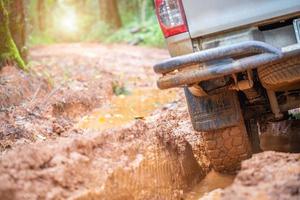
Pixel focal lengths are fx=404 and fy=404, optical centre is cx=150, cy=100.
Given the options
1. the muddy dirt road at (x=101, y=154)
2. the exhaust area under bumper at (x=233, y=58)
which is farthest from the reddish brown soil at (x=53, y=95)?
the exhaust area under bumper at (x=233, y=58)

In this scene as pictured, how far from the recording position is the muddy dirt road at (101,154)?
2.58 metres

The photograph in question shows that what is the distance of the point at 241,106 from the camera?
3.76 metres

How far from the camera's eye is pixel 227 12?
10.2ft

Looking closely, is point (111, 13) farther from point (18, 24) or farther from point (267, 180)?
point (267, 180)

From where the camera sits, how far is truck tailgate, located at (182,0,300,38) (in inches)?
119

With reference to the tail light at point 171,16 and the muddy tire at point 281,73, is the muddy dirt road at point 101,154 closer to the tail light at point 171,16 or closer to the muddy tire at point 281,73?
the muddy tire at point 281,73

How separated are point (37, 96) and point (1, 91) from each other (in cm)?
75

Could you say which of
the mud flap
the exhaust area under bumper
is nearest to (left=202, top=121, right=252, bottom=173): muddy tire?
the mud flap

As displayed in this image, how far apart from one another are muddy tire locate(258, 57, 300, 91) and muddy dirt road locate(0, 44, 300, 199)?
55 centimetres

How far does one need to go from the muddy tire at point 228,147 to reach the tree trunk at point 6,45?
4691 millimetres

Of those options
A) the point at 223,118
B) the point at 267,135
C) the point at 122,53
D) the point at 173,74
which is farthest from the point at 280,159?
the point at 122,53

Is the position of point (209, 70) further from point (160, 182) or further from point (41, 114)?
point (41, 114)

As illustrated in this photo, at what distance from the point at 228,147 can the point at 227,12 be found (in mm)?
1176

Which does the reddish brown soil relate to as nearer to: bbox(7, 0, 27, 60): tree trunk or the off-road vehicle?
bbox(7, 0, 27, 60): tree trunk
